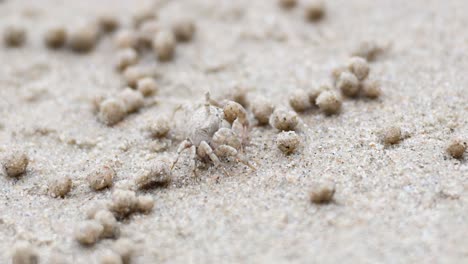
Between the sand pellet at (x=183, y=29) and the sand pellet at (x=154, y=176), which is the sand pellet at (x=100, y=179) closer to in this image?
the sand pellet at (x=154, y=176)

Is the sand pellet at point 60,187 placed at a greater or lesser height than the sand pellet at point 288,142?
lesser

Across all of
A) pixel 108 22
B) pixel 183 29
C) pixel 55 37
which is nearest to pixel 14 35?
pixel 55 37

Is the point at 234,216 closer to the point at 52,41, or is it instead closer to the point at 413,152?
the point at 413,152

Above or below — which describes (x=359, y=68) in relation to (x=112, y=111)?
above

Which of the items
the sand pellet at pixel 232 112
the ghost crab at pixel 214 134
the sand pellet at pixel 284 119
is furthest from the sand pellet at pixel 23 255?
the sand pellet at pixel 284 119

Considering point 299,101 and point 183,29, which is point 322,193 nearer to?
point 299,101

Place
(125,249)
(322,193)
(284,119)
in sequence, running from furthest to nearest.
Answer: (284,119) → (322,193) → (125,249)

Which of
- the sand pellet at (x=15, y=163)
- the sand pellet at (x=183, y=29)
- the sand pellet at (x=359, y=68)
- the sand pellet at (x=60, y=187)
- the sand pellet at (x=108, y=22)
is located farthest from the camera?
the sand pellet at (x=108, y=22)

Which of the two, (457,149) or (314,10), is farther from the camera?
(314,10)
